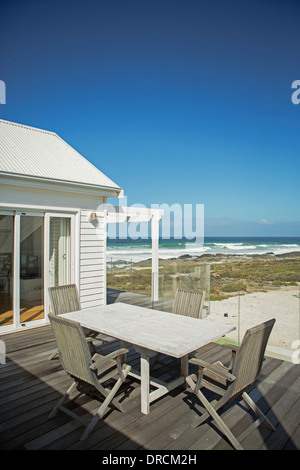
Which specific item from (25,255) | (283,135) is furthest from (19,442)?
(283,135)

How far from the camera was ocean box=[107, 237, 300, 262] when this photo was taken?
3444 centimetres

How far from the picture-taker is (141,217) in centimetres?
769

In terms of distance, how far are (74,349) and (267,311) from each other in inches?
286

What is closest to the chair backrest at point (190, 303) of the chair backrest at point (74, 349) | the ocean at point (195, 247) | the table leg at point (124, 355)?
the table leg at point (124, 355)

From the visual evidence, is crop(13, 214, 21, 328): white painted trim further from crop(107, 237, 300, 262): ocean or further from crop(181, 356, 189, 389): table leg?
crop(107, 237, 300, 262): ocean

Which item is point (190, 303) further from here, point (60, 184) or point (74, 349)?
point (60, 184)

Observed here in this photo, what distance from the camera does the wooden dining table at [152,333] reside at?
2596 mm

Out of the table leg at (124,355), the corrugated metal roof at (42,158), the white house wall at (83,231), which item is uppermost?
the corrugated metal roof at (42,158)

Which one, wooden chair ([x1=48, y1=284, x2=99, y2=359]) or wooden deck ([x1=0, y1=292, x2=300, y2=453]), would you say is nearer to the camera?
wooden deck ([x1=0, y1=292, x2=300, y2=453])

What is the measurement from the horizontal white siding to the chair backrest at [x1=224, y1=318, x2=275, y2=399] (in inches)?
168

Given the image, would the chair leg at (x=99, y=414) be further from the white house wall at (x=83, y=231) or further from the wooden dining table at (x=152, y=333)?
the white house wall at (x=83, y=231)

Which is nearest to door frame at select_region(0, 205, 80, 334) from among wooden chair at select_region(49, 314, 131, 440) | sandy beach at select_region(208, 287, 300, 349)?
wooden chair at select_region(49, 314, 131, 440)

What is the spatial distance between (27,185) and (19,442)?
3895 mm

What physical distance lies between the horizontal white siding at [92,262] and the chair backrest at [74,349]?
3.52 m
